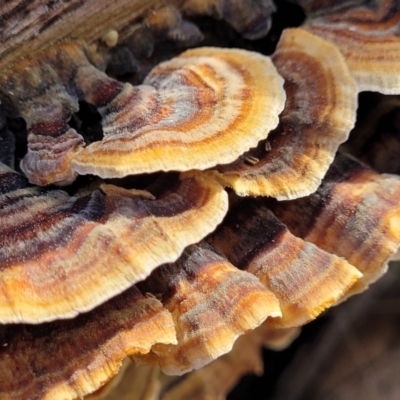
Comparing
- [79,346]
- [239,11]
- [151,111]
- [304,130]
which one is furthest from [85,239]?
[239,11]

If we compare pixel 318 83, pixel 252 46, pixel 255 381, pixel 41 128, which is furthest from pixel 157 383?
pixel 252 46

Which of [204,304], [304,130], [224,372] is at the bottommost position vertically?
[224,372]

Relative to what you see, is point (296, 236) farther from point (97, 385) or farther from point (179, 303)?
point (97, 385)

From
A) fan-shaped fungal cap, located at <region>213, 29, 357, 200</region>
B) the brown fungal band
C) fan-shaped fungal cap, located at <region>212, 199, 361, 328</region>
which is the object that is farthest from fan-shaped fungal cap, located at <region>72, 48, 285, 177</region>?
fan-shaped fungal cap, located at <region>212, 199, 361, 328</region>

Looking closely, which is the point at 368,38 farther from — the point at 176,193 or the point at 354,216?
the point at 176,193

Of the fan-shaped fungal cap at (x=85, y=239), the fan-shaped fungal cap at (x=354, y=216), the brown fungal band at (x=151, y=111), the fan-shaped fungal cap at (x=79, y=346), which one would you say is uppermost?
the brown fungal band at (x=151, y=111)

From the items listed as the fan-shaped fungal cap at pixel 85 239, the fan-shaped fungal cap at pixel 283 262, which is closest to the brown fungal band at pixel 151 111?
the fan-shaped fungal cap at pixel 85 239

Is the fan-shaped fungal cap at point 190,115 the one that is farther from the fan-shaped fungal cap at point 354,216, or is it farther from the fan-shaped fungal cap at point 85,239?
the fan-shaped fungal cap at point 354,216
